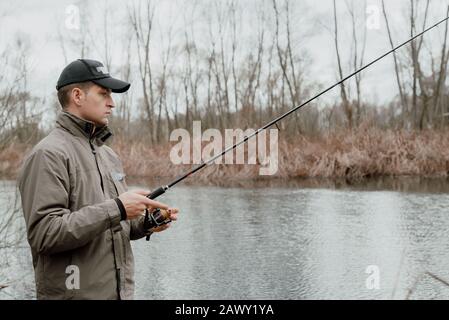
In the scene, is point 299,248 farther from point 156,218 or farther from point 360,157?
point 360,157

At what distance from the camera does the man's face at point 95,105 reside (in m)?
1.98

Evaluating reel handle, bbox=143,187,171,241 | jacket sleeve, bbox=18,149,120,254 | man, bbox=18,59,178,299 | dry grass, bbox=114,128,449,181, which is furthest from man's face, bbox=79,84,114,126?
dry grass, bbox=114,128,449,181

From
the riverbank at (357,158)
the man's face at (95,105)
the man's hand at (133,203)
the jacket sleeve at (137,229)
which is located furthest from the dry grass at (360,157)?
the man's hand at (133,203)

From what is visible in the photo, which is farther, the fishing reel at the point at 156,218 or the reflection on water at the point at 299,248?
the reflection on water at the point at 299,248

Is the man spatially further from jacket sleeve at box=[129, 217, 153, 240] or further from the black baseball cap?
jacket sleeve at box=[129, 217, 153, 240]

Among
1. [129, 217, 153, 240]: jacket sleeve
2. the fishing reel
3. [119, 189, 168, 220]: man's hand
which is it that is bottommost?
[129, 217, 153, 240]: jacket sleeve

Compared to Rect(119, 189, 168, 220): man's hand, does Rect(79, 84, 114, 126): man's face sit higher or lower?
higher

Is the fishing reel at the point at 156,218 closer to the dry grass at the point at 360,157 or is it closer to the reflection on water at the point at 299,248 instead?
the reflection on water at the point at 299,248

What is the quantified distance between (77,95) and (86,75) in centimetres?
8

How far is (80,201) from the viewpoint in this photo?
1.85 m

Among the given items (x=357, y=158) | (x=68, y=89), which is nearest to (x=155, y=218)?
(x=68, y=89)

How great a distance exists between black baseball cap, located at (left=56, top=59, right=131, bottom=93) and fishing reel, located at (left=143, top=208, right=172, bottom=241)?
52cm

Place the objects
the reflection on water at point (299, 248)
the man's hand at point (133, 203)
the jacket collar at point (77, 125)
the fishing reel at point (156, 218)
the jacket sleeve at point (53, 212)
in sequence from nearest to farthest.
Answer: the jacket sleeve at point (53, 212), the man's hand at point (133, 203), the jacket collar at point (77, 125), the fishing reel at point (156, 218), the reflection on water at point (299, 248)

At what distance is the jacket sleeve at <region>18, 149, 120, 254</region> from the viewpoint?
173cm
